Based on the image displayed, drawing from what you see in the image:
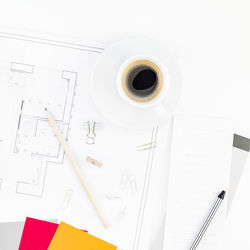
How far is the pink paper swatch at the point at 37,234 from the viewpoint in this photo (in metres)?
0.80

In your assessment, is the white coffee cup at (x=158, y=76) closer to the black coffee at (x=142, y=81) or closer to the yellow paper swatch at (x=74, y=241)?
the black coffee at (x=142, y=81)

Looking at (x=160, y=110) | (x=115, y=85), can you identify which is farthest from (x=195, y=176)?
(x=115, y=85)

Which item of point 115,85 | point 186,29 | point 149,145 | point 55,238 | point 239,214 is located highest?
point 186,29

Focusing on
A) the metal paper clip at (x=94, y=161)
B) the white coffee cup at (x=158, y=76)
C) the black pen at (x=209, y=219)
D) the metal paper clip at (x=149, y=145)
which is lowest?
the black pen at (x=209, y=219)

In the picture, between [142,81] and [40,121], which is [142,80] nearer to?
[142,81]

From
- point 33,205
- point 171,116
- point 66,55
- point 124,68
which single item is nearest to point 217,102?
point 171,116

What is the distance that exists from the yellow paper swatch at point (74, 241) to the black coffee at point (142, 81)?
1.11 feet

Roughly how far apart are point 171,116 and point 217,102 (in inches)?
4.4

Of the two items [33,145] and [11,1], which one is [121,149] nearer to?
[33,145]

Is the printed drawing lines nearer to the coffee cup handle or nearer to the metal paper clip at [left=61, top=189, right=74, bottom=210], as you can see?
the metal paper clip at [left=61, top=189, right=74, bottom=210]

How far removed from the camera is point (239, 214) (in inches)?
32.4

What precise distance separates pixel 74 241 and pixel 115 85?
366 millimetres

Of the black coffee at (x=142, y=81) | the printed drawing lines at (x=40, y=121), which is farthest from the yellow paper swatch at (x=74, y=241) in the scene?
the black coffee at (x=142, y=81)

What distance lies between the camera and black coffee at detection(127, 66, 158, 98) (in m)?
0.77
